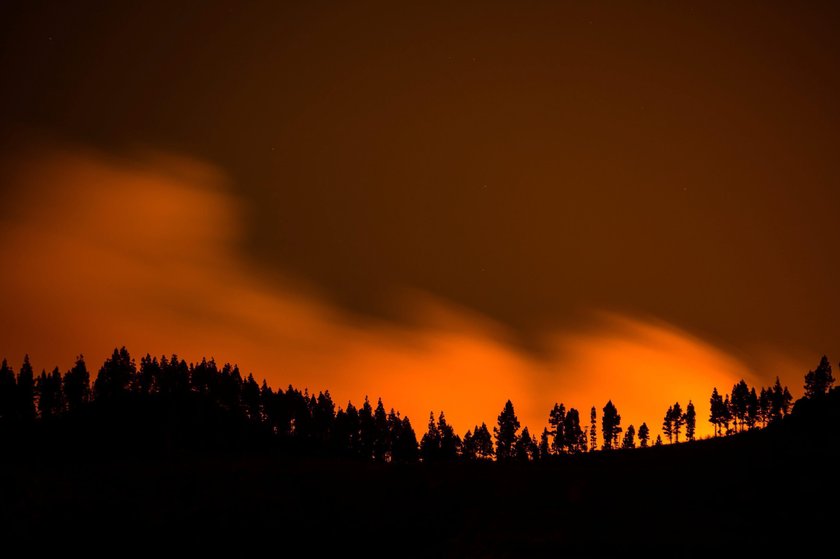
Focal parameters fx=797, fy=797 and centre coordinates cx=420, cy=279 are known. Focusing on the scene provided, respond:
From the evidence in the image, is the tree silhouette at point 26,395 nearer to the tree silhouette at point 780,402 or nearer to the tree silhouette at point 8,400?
the tree silhouette at point 8,400

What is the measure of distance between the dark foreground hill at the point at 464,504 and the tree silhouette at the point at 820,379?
82.2m

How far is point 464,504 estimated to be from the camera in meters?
94.7

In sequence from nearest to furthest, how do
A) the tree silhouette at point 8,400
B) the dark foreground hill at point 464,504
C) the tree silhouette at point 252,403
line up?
the dark foreground hill at point 464,504 < the tree silhouette at point 8,400 < the tree silhouette at point 252,403

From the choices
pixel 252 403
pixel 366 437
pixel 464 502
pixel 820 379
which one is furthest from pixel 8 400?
pixel 820 379

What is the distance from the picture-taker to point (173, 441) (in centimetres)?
15775

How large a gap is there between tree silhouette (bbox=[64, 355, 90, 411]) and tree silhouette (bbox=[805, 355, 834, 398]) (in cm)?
16546

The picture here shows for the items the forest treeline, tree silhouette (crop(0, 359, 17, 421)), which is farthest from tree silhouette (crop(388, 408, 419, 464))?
tree silhouette (crop(0, 359, 17, 421))

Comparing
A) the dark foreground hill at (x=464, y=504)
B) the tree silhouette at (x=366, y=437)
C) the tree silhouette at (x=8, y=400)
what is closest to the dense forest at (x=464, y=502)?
the dark foreground hill at (x=464, y=504)

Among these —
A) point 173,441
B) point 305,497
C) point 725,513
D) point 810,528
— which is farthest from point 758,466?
point 173,441

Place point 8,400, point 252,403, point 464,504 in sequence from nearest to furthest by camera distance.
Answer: point 464,504
point 8,400
point 252,403

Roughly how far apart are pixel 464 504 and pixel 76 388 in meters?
120

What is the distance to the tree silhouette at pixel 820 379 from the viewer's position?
182500 mm

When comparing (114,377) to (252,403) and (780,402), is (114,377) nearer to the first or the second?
(252,403)

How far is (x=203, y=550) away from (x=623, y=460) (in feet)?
176
